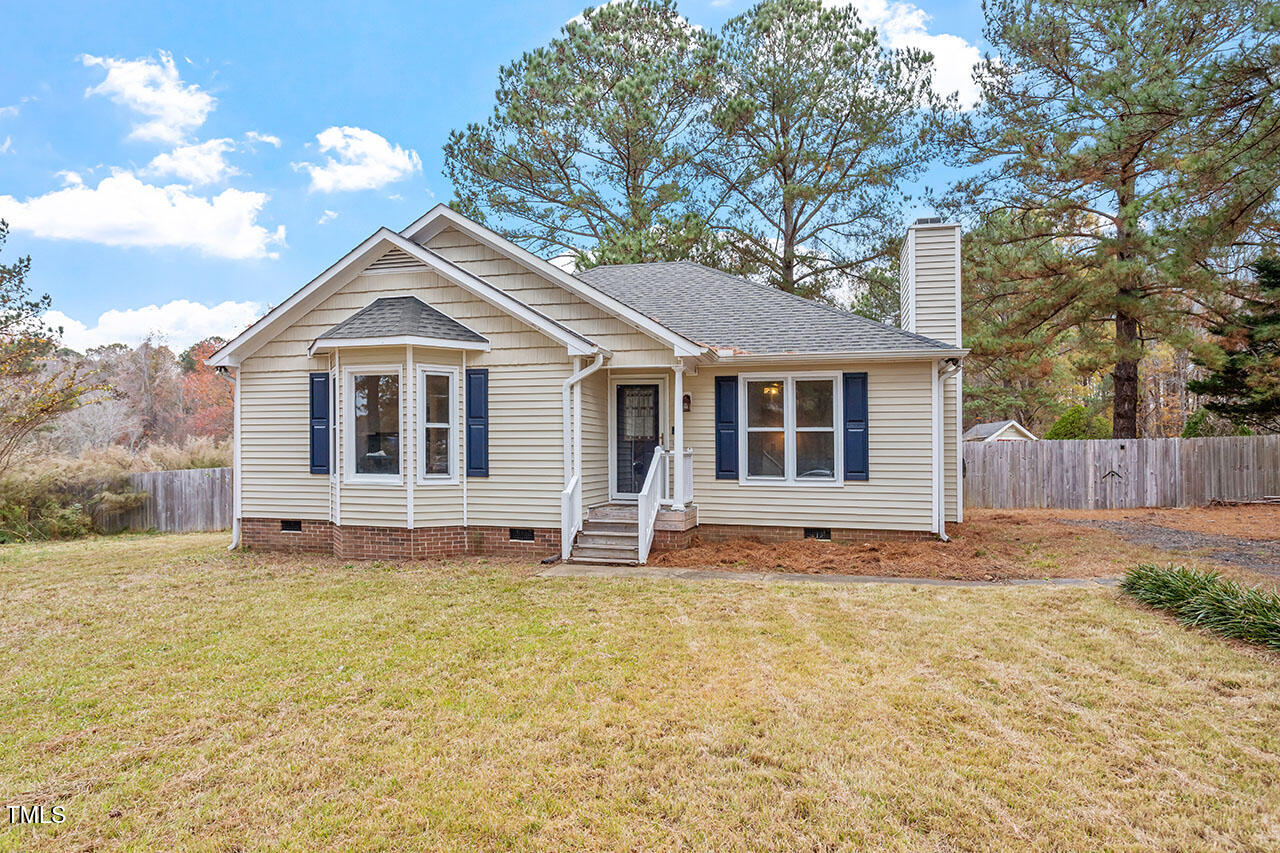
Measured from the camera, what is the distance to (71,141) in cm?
Answer: 2000

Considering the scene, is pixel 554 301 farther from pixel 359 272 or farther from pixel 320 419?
pixel 320 419

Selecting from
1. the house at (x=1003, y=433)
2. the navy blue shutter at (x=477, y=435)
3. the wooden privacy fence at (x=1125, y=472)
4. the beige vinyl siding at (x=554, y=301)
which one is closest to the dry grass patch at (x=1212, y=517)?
the wooden privacy fence at (x=1125, y=472)

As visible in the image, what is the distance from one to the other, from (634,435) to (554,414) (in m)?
1.74

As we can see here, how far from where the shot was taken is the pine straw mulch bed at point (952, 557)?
7867mm

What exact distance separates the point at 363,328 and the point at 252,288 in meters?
26.1

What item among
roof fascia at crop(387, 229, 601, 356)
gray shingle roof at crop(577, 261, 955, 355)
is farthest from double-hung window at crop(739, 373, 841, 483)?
roof fascia at crop(387, 229, 601, 356)

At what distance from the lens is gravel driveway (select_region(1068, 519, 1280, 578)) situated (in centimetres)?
811

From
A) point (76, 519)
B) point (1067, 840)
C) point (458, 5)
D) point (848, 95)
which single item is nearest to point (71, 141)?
point (76, 519)

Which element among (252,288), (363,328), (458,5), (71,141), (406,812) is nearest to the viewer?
(406,812)

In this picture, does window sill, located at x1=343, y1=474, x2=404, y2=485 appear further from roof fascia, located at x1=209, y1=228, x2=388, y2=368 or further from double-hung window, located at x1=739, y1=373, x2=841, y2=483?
double-hung window, located at x1=739, y1=373, x2=841, y2=483

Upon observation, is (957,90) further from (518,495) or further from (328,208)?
(328,208)

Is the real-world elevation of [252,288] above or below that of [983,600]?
above

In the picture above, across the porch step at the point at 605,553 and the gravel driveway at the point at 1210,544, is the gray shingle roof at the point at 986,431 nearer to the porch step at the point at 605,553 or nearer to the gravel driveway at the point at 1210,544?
the gravel driveway at the point at 1210,544

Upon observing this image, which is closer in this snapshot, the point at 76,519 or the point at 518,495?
the point at 518,495
